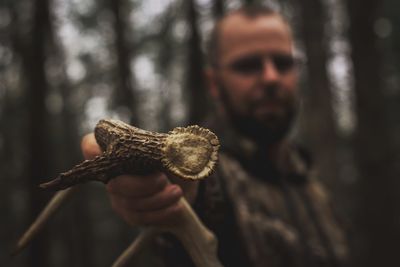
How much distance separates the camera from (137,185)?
4.40 ft

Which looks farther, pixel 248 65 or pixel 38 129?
pixel 38 129

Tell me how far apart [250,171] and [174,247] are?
1.14 m

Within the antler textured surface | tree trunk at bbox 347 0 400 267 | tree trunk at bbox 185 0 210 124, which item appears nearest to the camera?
the antler textured surface

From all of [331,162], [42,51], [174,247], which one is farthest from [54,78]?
[174,247]

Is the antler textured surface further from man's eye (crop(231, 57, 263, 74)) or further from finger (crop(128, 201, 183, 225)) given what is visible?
man's eye (crop(231, 57, 263, 74))

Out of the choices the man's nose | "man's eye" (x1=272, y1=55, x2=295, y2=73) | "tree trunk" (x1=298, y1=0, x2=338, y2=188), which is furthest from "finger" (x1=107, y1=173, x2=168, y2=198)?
"tree trunk" (x1=298, y1=0, x2=338, y2=188)

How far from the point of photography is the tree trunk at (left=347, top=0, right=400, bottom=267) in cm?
573

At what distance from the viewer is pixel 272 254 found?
2602 mm

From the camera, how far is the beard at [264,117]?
285 cm

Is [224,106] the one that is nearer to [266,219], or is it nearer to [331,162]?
[266,219]

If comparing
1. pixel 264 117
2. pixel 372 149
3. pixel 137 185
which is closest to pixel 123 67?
pixel 372 149

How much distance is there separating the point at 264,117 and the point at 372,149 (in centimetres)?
350

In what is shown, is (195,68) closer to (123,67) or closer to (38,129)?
(123,67)

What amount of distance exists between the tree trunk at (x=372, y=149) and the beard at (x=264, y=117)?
3.30 meters
